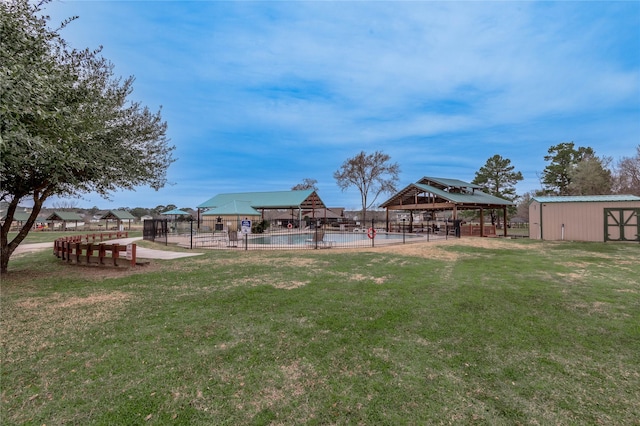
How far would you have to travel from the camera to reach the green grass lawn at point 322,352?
98.7 inches

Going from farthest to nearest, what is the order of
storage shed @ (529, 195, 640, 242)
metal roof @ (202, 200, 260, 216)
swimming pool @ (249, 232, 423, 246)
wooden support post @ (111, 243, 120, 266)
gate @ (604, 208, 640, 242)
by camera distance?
1. metal roof @ (202, 200, 260, 216)
2. swimming pool @ (249, 232, 423, 246)
3. storage shed @ (529, 195, 640, 242)
4. gate @ (604, 208, 640, 242)
5. wooden support post @ (111, 243, 120, 266)

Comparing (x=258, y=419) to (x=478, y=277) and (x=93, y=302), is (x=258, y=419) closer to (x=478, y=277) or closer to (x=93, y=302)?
(x=93, y=302)

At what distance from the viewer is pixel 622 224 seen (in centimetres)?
1714

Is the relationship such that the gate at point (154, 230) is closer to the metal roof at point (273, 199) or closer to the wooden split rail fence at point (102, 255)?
the wooden split rail fence at point (102, 255)

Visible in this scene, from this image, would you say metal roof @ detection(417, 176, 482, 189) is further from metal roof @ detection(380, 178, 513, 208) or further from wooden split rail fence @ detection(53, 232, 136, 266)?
wooden split rail fence @ detection(53, 232, 136, 266)

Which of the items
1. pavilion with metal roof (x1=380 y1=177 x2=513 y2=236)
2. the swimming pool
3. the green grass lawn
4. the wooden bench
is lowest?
the green grass lawn

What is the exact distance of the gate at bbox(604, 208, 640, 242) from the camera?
55.5ft

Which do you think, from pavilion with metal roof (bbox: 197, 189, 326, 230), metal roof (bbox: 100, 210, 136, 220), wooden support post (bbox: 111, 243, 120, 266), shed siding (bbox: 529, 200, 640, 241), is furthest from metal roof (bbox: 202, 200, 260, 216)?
shed siding (bbox: 529, 200, 640, 241)

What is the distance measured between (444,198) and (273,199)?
22.2 m

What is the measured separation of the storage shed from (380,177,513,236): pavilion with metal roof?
4472 millimetres

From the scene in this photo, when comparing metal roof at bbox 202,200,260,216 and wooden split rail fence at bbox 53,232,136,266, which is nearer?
wooden split rail fence at bbox 53,232,136,266

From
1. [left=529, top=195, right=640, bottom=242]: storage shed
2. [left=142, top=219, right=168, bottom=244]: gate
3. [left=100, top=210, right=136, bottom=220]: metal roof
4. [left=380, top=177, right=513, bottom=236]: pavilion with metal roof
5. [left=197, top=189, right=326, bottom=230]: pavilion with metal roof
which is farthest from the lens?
[left=100, top=210, right=136, bottom=220]: metal roof

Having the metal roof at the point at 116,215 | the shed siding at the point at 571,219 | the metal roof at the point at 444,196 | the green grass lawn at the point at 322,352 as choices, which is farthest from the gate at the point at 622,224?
the metal roof at the point at 116,215

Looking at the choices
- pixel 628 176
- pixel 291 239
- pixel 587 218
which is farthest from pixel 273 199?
pixel 628 176
